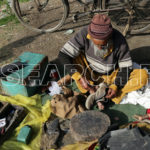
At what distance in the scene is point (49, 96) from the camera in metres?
2.83

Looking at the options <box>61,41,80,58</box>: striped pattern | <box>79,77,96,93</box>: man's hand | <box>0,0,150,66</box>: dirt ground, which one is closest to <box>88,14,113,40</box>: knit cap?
<box>61,41,80,58</box>: striped pattern

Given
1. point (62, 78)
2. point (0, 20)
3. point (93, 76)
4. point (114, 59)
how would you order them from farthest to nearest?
point (0, 20)
point (62, 78)
point (93, 76)
point (114, 59)

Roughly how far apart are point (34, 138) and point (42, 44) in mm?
2173

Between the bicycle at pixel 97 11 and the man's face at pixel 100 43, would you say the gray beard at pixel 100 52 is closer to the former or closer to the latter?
the man's face at pixel 100 43

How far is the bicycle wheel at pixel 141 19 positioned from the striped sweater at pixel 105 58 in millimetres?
1485

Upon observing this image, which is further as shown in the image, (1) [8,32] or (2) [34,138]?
(1) [8,32]

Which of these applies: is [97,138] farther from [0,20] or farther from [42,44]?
[0,20]

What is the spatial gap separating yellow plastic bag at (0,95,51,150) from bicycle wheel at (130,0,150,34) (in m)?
2.32

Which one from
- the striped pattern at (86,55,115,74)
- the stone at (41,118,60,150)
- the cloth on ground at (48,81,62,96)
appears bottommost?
the stone at (41,118,60,150)

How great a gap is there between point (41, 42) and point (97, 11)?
4.26 feet

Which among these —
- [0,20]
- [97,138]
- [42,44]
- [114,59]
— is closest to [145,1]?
[42,44]

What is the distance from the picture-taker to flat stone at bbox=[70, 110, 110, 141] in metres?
2.06

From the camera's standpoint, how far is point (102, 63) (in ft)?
8.33

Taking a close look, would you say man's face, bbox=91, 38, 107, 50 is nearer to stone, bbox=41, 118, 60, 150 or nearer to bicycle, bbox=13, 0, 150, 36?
stone, bbox=41, 118, 60, 150
